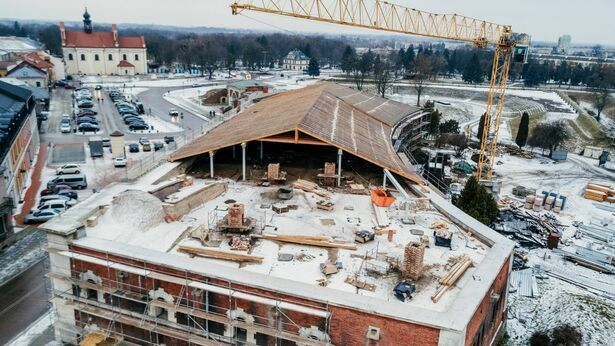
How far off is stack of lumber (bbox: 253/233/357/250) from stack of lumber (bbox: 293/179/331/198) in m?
5.26

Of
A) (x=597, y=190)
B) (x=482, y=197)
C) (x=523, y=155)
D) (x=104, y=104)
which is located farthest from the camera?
(x=104, y=104)

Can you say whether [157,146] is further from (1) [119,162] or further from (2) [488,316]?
(2) [488,316]

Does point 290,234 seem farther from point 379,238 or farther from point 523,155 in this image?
point 523,155

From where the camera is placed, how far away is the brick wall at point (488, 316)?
1543 centimetres

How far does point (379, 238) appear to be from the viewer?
20.1 m

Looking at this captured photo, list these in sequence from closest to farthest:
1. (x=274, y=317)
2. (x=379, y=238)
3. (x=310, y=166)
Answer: (x=274, y=317) → (x=379, y=238) → (x=310, y=166)

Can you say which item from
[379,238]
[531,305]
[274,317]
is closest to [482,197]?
[531,305]

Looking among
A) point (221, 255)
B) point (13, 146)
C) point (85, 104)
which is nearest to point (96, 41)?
point (85, 104)

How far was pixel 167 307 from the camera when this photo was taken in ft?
53.4

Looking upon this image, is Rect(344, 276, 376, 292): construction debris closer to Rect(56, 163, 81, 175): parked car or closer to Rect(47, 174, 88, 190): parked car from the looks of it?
Rect(47, 174, 88, 190): parked car

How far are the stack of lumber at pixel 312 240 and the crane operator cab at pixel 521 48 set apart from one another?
142 ft

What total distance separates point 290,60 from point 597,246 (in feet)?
436

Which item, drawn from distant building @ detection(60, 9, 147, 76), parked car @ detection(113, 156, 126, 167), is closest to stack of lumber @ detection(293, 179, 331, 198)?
parked car @ detection(113, 156, 126, 167)

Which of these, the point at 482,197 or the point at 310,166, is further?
the point at 482,197
